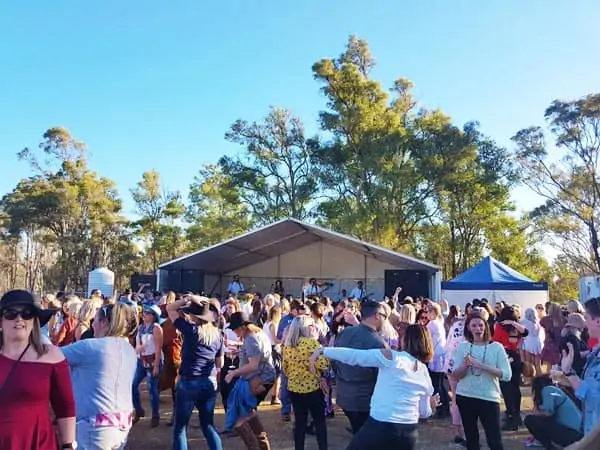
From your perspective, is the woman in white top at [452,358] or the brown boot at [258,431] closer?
the brown boot at [258,431]

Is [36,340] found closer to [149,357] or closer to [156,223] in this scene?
[149,357]

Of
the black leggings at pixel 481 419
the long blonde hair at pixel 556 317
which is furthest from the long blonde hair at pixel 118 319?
the long blonde hair at pixel 556 317

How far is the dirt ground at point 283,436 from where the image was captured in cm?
607

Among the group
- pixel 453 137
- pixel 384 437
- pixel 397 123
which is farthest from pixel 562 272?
pixel 384 437

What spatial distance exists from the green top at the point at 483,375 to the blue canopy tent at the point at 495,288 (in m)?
11.0

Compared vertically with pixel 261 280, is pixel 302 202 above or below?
above

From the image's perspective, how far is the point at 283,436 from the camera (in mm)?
6484

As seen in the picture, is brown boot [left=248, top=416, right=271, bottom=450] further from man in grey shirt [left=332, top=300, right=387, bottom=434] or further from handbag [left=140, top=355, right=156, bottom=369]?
handbag [left=140, top=355, right=156, bottom=369]

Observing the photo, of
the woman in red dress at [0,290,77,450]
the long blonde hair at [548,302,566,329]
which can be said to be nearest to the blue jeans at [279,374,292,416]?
the long blonde hair at [548,302,566,329]

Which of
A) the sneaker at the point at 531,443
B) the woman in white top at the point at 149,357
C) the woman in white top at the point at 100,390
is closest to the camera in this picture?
the woman in white top at the point at 100,390

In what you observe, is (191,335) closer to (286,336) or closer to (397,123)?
(286,336)

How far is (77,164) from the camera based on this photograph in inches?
1399

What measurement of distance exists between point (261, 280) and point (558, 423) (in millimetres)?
22168

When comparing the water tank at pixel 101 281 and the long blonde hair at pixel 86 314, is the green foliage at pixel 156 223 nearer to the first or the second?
the water tank at pixel 101 281
